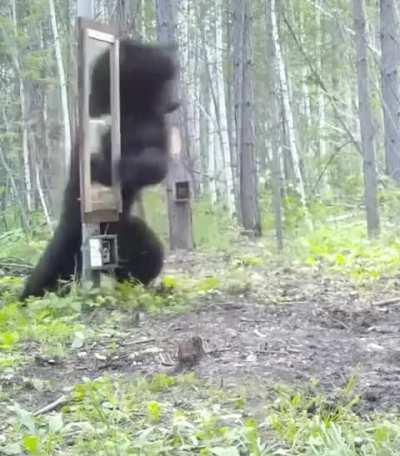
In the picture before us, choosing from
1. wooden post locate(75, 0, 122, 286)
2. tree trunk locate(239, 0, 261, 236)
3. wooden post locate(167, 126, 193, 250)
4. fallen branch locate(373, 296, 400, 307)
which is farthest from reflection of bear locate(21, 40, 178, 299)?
tree trunk locate(239, 0, 261, 236)

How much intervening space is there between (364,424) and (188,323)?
2.55 metres

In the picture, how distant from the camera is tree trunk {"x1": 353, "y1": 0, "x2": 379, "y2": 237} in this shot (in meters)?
11.0

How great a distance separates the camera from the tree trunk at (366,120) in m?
11.0

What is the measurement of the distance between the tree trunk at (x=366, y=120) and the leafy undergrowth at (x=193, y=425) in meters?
7.28

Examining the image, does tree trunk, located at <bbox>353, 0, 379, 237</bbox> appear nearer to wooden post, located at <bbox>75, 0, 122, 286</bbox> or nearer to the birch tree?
the birch tree

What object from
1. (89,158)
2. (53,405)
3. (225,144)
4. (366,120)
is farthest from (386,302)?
(225,144)

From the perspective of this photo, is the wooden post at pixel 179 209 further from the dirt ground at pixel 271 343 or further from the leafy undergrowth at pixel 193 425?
the leafy undergrowth at pixel 193 425

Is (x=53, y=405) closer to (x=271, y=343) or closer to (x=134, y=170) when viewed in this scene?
(x=271, y=343)

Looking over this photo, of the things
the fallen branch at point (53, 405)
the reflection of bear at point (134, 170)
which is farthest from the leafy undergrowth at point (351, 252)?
the fallen branch at point (53, 405)

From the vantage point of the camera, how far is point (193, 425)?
3.74 metres

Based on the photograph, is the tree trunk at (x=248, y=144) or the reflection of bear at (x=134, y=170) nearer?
the reflection of bear at (x=134, y=170)

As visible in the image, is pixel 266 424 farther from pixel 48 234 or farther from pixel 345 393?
pixel 48 234

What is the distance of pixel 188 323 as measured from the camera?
609 cm

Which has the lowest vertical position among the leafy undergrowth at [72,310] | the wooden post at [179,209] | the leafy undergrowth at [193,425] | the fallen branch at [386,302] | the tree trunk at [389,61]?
the leafy undergrowth at [193,425]
